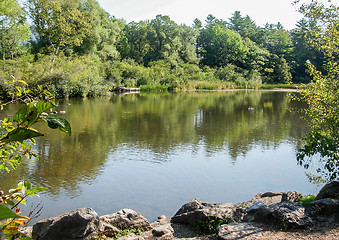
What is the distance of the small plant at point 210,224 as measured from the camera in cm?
534

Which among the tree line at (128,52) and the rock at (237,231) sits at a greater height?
the tree line at (128,52)

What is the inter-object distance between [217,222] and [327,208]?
179cm

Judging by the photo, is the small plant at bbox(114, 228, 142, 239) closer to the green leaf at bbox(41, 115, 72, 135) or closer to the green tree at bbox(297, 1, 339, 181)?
the green tree at bbox(297, 1, 339, 181)

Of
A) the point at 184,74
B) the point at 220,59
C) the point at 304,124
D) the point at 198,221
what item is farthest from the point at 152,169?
the point at 220,59

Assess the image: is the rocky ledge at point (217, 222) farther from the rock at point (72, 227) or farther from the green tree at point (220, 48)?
the green tree at point (220, 48)

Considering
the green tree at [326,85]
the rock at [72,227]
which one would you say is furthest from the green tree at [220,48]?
the rock at [72,227]

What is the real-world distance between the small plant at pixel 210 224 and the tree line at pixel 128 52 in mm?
20286

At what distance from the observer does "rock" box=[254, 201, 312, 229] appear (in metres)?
4.81

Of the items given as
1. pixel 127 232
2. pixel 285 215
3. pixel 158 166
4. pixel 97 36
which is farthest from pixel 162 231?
pixel 97 36

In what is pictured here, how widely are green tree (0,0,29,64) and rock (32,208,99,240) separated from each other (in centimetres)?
3024

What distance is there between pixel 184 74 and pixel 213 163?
141 feet

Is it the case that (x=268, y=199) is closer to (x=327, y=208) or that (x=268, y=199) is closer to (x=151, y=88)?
(x=327, y=208)

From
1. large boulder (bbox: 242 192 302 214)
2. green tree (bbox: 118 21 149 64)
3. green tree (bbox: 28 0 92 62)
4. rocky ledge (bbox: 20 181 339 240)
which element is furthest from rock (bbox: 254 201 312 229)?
green tree (bbox: 118 21 149 64)

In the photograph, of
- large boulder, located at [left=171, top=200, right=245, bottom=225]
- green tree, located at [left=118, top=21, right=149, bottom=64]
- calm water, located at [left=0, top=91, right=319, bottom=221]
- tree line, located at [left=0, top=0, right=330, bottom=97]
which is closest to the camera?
large boulder, located at [left=171, top=200, right=245, bottom=225]
